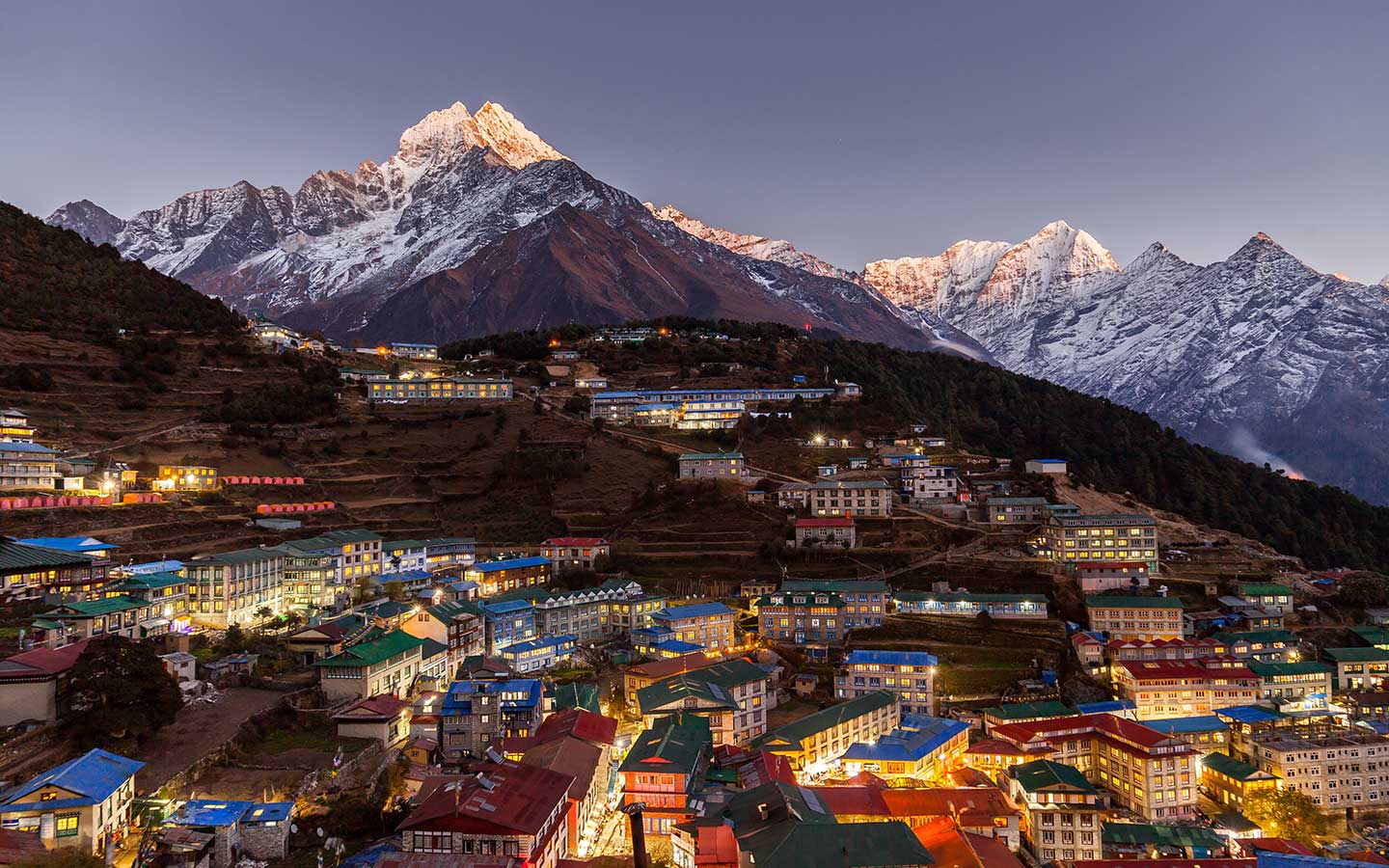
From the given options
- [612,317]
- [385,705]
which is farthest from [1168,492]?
[612,317]

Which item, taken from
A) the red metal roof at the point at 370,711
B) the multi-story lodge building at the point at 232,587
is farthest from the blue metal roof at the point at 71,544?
the red metal roof at the point at 370,711

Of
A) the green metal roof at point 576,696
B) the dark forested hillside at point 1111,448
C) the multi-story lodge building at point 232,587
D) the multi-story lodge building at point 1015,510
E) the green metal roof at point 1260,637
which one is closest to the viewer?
the green metal roof at point 576,696

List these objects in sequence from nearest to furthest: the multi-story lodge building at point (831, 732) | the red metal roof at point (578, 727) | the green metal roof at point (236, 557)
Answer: the red metal roof at point (578, 727) < the multi-story lodge building at point (831, 732) < the green metal roof at point (236, 557)

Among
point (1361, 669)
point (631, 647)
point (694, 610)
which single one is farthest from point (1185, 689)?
point (631, 647)

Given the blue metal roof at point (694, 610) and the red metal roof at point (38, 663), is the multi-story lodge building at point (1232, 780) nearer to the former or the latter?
the blue metal roof at point (694, 610)

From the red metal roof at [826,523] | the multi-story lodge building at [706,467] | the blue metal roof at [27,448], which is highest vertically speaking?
the blue metal roof at [27,448]

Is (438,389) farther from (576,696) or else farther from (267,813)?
(267,813)
